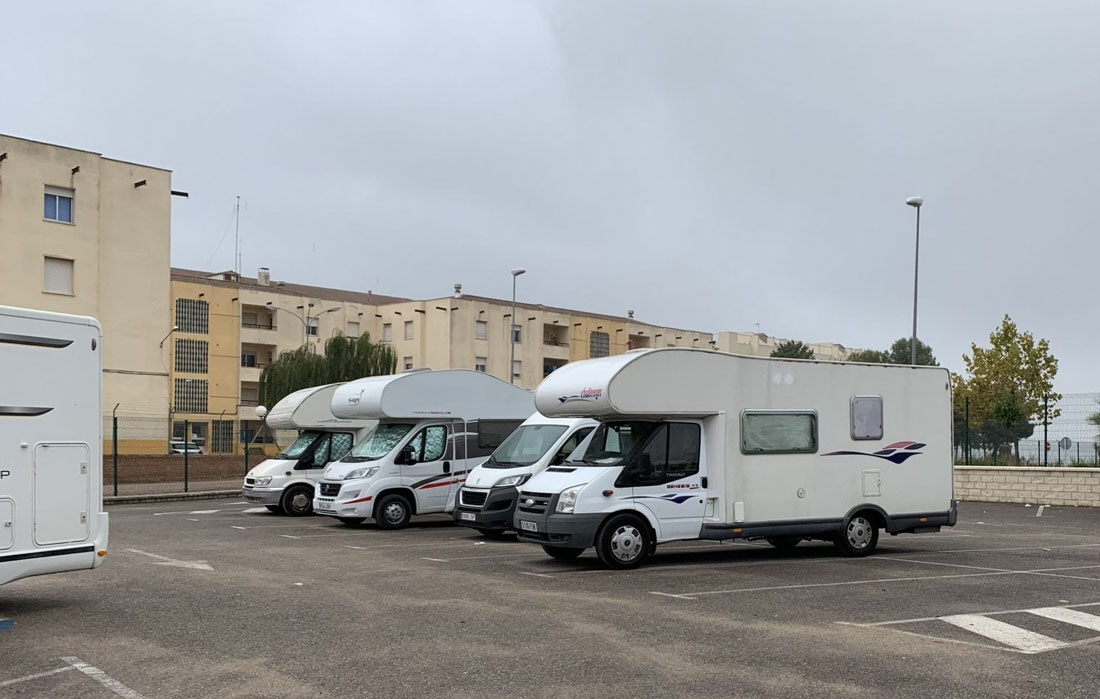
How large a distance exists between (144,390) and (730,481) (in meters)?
36.9

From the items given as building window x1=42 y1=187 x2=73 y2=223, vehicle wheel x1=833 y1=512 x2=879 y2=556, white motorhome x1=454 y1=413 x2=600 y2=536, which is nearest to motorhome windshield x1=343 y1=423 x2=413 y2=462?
white motorhome x1=454 y1=413 x2=600 y2=536

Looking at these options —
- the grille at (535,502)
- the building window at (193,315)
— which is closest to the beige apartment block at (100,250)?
the building window at (193,315)

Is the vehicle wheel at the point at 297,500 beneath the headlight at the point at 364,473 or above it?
beneath

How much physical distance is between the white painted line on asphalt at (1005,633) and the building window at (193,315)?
62207 millimetres

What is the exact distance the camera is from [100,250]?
43.6 m

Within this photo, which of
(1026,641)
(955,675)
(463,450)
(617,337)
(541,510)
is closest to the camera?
(955,675)

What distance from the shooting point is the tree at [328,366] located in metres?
58.6

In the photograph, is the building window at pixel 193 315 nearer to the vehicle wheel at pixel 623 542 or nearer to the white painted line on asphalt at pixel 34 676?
the vehicle wheel at pixel 623 542

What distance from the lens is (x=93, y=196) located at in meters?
42.9

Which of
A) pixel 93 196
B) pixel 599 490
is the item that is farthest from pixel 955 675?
pixel 93 196

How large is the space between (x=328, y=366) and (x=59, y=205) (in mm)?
19499

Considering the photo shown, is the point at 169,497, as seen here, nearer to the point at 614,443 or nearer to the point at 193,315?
the point at 614,443

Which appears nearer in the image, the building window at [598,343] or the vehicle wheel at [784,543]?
the vehicle wheel at [784,543]

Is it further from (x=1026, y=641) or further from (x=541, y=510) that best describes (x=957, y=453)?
(x=1026, y=641)
